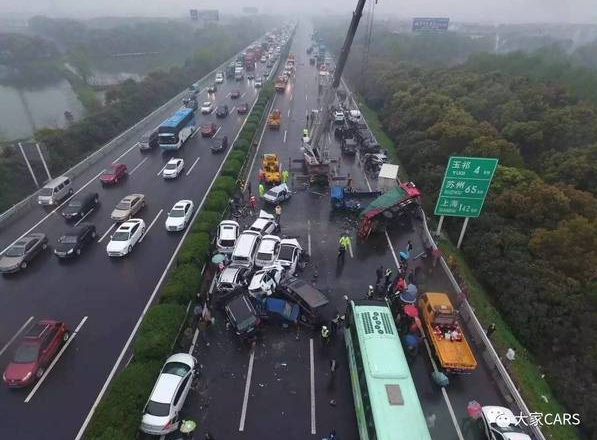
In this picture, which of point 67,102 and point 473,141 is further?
point 67,102

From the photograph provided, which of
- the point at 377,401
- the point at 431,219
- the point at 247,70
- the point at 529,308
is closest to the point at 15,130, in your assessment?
the point at 247,70

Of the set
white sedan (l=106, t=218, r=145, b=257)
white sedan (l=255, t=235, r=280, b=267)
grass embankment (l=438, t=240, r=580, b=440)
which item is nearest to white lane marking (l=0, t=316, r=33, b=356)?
white sedan (l=106, t=218, r=145, b=257)

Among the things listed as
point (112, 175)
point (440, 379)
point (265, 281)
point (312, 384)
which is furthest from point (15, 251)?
point (440, 379)

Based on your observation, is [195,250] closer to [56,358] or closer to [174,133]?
[56,358]

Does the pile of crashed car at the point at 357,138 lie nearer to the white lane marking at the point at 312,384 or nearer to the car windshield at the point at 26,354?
the white lane marking at the point at 312,384

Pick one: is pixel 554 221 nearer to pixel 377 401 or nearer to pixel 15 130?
pixel 377 401

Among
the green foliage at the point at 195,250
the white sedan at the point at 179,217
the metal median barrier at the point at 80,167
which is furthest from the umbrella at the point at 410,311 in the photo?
the metal median barrier at the point at 80,167
